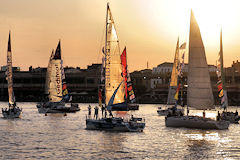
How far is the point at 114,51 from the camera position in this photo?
61.5m

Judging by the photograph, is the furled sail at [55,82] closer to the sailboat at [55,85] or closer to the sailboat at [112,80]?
the sailboat at [55,85]

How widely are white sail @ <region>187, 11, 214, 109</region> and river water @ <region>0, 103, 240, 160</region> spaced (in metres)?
3.78

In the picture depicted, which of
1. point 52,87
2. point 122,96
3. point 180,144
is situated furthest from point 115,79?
point 52,87

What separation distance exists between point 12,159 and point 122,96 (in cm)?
2166

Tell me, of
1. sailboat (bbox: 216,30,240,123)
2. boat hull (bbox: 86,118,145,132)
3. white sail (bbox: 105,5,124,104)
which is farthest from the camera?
sailboat (bbox: 216,30,240,123)

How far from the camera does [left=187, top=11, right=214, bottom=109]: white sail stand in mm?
70312

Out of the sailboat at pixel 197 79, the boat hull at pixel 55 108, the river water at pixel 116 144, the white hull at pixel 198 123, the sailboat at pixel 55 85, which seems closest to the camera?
the river water at pixel 116 144

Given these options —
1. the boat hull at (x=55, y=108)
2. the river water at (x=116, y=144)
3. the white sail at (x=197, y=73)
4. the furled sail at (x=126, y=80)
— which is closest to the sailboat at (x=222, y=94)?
the white sail at (x=197, y=73)

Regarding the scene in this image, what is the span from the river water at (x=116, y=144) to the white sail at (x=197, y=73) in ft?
12.4

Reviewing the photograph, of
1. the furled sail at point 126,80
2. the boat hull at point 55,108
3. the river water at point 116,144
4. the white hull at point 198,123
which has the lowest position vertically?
the river water at point 116,144

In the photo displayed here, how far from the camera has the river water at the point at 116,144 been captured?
153 ft

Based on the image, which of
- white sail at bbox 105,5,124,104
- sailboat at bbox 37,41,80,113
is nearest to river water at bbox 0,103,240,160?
white sail at bbox 105,5,124,104

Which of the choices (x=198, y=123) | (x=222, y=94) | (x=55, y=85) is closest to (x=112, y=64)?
(x=198, y=123)

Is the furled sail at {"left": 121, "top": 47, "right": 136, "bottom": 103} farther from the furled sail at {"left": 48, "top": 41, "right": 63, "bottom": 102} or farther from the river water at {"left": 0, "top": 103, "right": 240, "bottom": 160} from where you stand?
the furled sail at {"left": 48, "top": 41, "right": 63, "bottom": 102}
